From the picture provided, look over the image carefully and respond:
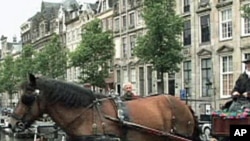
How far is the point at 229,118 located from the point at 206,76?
30.5 m

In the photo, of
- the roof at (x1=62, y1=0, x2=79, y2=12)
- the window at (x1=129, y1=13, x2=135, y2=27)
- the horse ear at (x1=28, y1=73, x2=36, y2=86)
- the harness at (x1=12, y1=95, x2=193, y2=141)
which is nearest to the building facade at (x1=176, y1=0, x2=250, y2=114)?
the window at (x1=129, y1=13, x2=135, y2=27)

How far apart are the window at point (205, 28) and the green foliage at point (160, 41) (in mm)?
6941

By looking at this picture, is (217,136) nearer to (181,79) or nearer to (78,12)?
(181,79)

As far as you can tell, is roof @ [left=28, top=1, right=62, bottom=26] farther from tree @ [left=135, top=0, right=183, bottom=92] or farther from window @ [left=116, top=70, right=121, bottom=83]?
tree @ [left=135, top=0, right=183, bottom=92]

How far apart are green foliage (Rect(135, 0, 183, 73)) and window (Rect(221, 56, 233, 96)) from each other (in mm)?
5604

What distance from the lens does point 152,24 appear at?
3088cm

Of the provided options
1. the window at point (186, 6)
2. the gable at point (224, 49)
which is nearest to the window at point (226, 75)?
the gable at point (224, 49)

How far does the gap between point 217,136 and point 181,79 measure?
106 feet

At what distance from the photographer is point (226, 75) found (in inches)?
1411

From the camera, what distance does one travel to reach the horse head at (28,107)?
24.0 feet

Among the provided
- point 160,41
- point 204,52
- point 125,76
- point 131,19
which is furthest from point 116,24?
point 160,41

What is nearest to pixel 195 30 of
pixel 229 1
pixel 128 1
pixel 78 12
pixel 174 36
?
pixel 229 1

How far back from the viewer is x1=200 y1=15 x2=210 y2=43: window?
1501 inches

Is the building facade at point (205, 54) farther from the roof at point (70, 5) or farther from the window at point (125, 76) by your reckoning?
the roof at point (70, 5)
